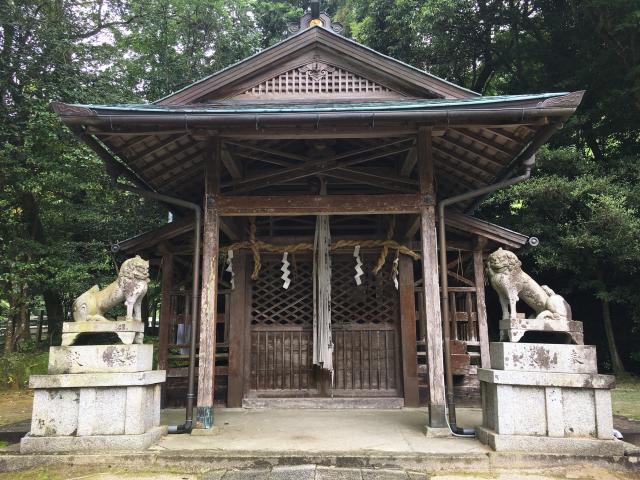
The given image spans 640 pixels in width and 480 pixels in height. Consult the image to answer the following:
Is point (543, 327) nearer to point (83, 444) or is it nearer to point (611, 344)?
point (83, 444)

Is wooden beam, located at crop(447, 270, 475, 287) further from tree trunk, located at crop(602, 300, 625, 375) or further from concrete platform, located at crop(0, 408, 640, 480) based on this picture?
tree trunk, located at crop(602, 300, 625, 375)

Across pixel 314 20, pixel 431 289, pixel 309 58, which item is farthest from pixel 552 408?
pixel 314 20

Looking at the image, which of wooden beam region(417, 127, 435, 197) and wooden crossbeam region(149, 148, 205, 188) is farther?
wooden crossbeam region(149, 148, 205, 188)

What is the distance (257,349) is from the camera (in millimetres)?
7777

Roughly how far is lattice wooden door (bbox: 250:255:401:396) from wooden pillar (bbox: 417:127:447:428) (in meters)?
2.40

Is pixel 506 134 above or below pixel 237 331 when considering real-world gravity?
above

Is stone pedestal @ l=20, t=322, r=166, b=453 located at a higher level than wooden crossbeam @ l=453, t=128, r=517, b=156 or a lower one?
lower

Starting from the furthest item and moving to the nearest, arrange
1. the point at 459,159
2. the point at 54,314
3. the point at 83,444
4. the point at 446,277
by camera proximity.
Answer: the point at 54,314 → the point at 459,159 → the point at 446,277 → the point at 83,444

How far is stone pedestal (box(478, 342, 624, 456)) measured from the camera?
4590 mm

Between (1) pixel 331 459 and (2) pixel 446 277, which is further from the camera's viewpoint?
(2) pixel 446 277

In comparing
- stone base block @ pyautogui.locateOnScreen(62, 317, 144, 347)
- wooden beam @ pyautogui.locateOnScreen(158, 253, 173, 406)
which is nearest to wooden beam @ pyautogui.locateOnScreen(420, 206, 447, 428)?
stone base block @ pyautogui.locateOnScreen(62, 317, 144, 347)

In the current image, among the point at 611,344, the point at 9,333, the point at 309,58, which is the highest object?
the point at 309,58

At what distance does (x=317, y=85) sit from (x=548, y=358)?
15.2ft

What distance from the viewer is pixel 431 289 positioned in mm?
5480
